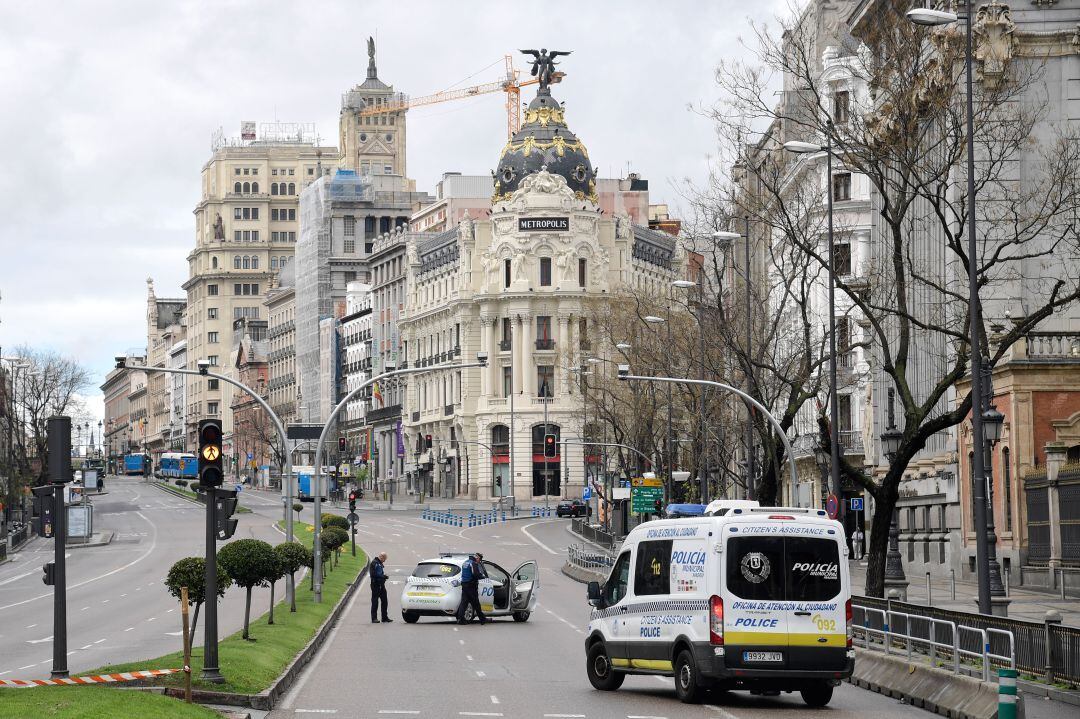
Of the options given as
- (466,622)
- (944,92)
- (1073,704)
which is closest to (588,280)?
(466,622)

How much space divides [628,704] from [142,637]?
17920mm

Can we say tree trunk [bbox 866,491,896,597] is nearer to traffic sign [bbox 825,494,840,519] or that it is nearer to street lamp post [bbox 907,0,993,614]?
traffic sign [bbox 825,494,840,519]

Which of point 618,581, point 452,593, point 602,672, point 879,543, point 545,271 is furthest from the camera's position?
point 545,271

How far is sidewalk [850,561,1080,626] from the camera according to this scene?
3319 centimetres

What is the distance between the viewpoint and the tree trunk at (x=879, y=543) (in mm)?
32125

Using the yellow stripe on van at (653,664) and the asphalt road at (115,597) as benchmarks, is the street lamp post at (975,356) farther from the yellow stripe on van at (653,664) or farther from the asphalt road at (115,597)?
the asphalt road at (115,597)

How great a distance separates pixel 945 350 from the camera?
49688 millimetres

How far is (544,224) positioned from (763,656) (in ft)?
375

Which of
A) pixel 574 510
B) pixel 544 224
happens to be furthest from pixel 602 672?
pixel 544 224

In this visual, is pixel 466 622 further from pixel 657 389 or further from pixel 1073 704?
pixel 657 389

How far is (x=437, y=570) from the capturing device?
42031 millimetres

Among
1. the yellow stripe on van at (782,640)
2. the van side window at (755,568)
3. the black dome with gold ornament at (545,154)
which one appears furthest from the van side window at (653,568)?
the black dome with gold ornament at (545,154)

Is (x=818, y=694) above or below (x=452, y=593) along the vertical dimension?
below

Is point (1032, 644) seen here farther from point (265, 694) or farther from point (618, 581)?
point (265, 694)
